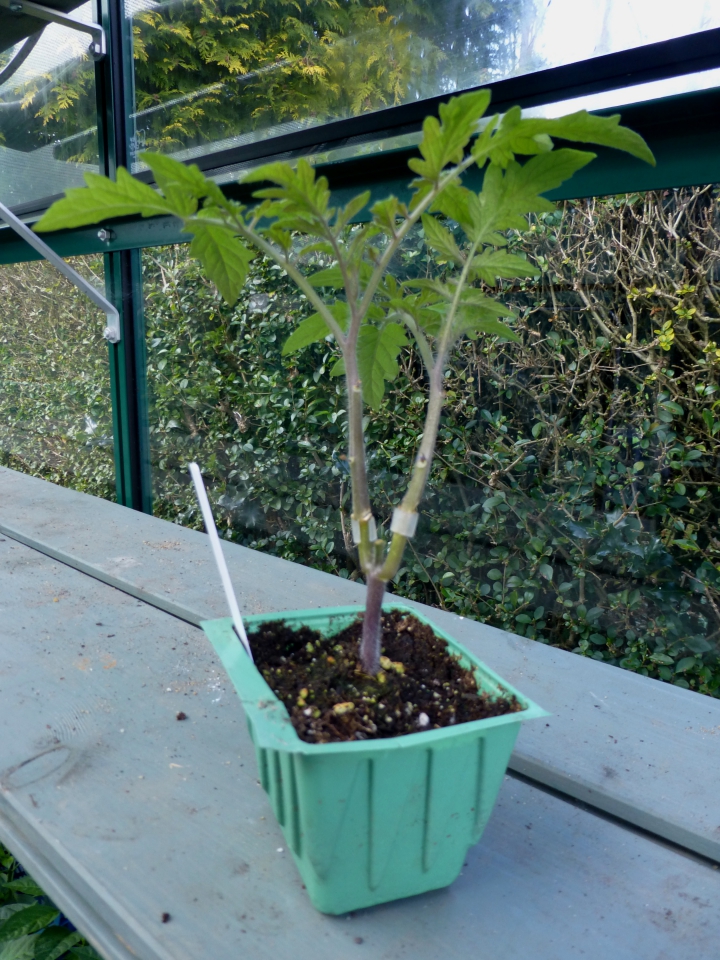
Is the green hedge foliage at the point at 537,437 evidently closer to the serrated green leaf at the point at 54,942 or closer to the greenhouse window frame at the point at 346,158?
the greenhouse window frame at the point at 346,158

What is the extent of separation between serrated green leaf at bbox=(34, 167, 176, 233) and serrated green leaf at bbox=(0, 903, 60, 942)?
0.81 m

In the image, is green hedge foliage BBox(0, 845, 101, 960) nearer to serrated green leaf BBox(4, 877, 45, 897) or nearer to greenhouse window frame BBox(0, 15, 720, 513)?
serrated green leaf BBox(4, 877, 45, 897)

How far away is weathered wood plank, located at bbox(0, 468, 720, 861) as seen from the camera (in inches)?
24.4

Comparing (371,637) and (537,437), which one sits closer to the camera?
(371,637)

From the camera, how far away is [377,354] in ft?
1.99

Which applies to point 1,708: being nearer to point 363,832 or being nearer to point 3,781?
point 3,781

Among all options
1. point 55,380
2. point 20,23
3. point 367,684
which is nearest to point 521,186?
point 367,684

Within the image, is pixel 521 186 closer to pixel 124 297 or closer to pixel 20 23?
pixel 124 297

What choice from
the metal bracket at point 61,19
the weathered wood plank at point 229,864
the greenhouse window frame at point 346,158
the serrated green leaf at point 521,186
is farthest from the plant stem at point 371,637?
the metal bracket at point 61,19

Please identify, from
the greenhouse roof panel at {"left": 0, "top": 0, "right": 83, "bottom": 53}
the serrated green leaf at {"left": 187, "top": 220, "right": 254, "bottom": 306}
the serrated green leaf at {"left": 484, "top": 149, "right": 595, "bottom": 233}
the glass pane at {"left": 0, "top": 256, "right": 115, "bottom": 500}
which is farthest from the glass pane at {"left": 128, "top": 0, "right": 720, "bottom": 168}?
the serrated green leaf at {"left": 187, "top": 220, "right": 254, "bottom": 306}

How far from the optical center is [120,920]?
48cm

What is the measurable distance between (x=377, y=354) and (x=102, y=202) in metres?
0.27

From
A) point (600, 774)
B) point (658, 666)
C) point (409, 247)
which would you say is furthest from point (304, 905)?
point (409, 247)

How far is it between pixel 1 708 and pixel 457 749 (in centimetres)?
58
